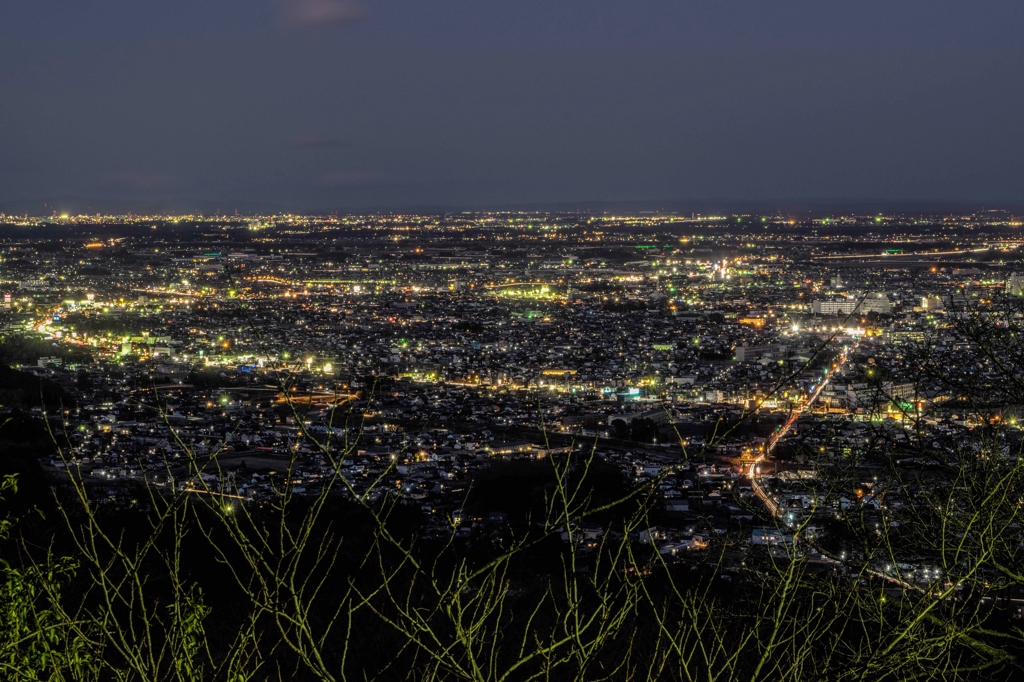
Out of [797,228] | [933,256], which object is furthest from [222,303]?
[797,228]

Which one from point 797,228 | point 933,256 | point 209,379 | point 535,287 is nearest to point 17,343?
point 209,379

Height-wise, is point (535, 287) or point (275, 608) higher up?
point (275, 608)

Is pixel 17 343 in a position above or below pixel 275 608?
below

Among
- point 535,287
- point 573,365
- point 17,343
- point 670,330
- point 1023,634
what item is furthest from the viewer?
point 535,287

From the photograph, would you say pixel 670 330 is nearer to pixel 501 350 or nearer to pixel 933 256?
pixel 501 350

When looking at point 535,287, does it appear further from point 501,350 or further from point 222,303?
point 501,350

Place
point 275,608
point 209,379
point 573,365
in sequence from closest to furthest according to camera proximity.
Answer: point 275,608
point 209,379
point 573,365

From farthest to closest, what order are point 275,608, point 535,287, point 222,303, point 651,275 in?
point 651,275 → point 535,287 → point 222,303 → point 275,608

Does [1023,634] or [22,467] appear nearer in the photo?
[1023,634]

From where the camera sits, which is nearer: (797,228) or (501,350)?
(501,350)
